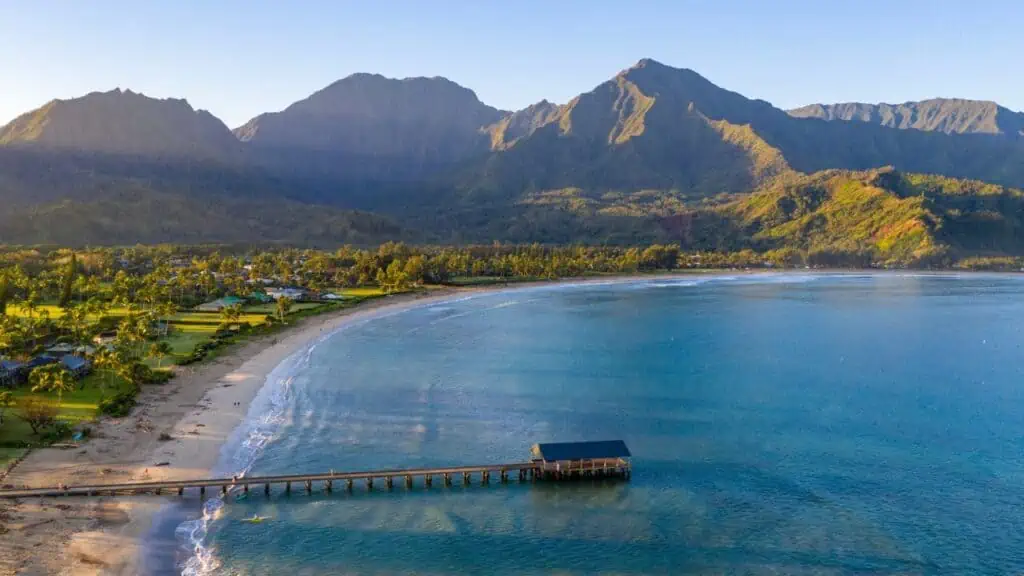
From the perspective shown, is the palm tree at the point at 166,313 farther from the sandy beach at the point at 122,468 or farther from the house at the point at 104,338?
the sandy beach at the point at 122,468

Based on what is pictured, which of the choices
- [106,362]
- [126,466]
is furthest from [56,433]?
[106,362]

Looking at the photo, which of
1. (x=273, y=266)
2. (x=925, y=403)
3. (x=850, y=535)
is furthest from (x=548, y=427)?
(x=273, y=266)

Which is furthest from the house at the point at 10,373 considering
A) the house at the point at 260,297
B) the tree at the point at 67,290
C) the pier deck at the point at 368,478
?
the house at the point at 260,297

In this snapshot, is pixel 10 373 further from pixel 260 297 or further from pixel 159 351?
pixel 260 297

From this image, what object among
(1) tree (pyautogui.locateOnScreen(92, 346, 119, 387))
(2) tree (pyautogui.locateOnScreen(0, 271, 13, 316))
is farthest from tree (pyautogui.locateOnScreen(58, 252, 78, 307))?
(1) tree (pyautogui.locateOnScreen(92, 346, 119, 387))

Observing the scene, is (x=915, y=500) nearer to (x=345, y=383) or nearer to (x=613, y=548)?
(x=613, y=548)

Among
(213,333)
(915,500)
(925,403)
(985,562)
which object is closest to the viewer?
(985,562)

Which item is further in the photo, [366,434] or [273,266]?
[273,266]
